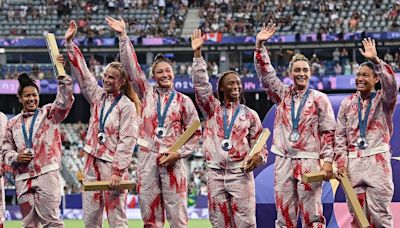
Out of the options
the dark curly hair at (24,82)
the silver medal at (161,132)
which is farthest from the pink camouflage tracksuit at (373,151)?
the dark curly hair at (24,82)

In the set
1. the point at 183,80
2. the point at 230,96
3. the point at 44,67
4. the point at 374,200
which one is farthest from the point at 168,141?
the point at 44,67

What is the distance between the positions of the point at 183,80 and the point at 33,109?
2865cm

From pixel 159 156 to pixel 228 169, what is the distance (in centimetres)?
78

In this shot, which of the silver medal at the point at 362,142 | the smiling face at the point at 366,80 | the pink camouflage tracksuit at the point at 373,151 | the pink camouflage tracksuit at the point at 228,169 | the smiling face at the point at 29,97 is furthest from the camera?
the smiling face at the point at 29,97

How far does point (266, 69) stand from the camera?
35.5 feet

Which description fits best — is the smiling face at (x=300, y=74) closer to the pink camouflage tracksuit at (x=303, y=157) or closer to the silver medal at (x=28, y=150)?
the pink camouflage tracksuit at (x=303, y=157)

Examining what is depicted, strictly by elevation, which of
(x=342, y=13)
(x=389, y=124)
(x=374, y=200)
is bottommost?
(x=374, y=200)

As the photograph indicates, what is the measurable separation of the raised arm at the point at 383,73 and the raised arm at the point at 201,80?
176cm

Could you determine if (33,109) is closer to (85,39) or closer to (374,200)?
(374,200)

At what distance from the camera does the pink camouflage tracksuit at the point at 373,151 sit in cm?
1002

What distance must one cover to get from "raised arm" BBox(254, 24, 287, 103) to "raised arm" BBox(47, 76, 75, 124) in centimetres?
211

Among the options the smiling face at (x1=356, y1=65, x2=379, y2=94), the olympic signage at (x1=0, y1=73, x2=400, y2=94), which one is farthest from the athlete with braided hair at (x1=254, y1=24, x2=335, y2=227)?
the olympic signage at (x1=0, y1=73, x2=400, y2=94)

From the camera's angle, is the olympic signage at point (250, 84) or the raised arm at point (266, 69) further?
the olympic signage at point (250, 84)

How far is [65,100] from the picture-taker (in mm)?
10773
